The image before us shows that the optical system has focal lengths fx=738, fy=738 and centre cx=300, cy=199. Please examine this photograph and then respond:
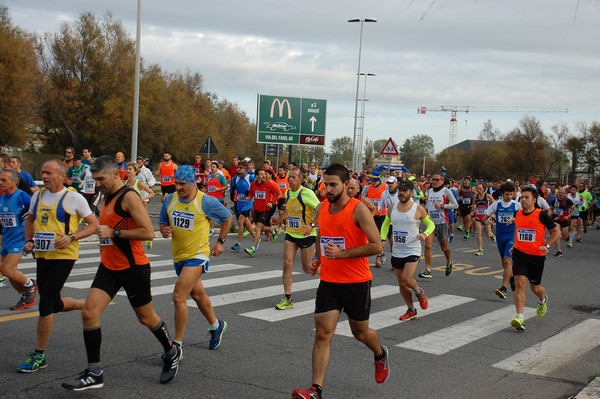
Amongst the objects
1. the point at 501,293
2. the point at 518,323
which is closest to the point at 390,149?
the point at 501,293

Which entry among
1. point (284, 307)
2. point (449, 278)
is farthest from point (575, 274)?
point (284, 307)

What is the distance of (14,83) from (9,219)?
32249 millimetres

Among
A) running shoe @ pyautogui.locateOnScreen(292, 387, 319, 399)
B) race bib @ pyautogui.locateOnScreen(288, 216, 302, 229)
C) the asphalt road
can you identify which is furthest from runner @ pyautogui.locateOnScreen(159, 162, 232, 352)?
race bib @ pyautogui.locateOnScreen(288, 216, 302, 229)

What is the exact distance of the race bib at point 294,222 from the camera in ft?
35.6

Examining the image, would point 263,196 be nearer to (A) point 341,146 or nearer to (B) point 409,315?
(B) point 409,315

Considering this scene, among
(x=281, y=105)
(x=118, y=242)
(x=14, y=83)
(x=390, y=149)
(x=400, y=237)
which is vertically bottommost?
(x=400, y=237)

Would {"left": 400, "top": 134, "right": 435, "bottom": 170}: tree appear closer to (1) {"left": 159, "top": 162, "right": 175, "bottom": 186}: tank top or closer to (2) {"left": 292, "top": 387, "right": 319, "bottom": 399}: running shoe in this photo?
(1) {"left": 159, "top": 162, "right": 175, "bottom": 186}: tank top

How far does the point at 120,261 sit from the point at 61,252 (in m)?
0.76

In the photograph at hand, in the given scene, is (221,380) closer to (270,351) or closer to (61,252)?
(270,351)

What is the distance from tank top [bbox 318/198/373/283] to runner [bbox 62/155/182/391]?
153 centimetres

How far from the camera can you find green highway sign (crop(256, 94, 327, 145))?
3428cm

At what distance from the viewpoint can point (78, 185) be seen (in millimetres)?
19078

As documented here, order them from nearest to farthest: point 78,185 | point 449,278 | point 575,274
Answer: point 449,278 → point 575,274 → point 78,185

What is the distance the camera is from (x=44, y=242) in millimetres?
6754
